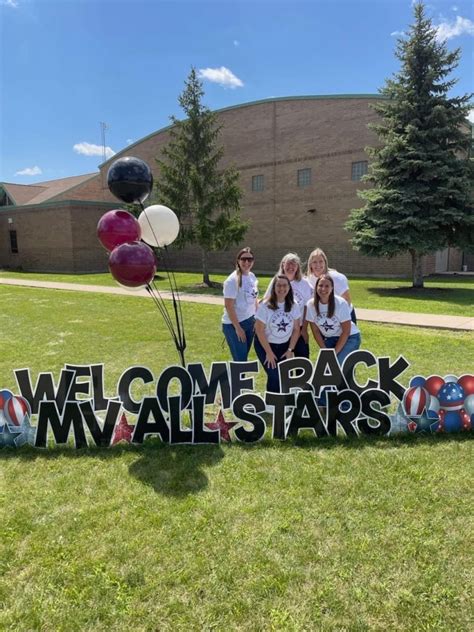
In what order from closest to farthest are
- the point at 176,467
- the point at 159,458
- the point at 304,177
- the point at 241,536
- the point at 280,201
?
the point at 241,536 → the point at 176,467 → the point at 159,458 → the point at 304,177 → the point at 280,201

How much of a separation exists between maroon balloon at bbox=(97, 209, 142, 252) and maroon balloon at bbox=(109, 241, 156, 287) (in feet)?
0.66

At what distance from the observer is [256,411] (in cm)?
419

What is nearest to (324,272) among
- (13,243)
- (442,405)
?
(442,405)

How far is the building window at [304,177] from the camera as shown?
2527 cm

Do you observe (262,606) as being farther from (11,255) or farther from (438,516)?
(11,255)

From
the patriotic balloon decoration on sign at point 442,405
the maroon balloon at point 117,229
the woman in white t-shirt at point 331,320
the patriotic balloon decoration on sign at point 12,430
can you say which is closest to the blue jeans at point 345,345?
the woman in white t-shirt at point 331,320

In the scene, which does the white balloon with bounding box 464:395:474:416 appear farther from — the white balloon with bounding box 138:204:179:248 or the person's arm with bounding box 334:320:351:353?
the white balloon with bounding box 138:204:179:248

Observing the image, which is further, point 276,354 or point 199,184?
point 199,184

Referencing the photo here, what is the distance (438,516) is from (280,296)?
2.29m

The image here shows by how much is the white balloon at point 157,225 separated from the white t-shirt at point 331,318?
1.63 meters

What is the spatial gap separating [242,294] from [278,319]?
52 cm

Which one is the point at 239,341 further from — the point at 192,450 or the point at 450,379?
the point at 450,379

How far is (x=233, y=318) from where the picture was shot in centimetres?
Result: 473

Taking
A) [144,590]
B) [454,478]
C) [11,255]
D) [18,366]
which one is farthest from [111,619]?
[11,255]
